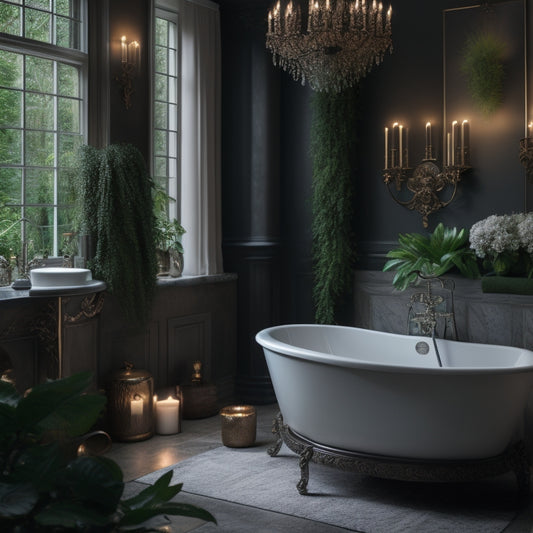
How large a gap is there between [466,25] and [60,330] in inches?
127

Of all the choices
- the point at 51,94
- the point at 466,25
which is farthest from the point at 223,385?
the point at 466,25

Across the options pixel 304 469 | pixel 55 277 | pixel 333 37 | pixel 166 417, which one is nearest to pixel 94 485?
pixel 304 469

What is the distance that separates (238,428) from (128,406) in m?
0.69

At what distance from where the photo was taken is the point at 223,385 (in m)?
5.50

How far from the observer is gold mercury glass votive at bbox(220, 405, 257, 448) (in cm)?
426

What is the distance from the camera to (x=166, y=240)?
5105 millimetres

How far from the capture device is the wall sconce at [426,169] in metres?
4.79

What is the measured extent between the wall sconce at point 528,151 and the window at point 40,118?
2.77 meters

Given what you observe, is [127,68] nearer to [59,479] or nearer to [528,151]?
[528,151]

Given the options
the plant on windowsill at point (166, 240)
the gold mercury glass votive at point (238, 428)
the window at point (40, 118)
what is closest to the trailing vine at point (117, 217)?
the window at point (40, 118)

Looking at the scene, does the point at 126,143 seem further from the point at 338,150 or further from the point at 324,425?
the point at 324,425

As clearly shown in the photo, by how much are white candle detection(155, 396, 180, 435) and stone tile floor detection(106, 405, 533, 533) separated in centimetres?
5

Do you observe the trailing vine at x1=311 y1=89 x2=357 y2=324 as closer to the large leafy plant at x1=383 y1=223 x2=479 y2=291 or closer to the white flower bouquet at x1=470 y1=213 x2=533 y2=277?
the large leafy plant at x1=383 y1=223 x2=479 y2=291

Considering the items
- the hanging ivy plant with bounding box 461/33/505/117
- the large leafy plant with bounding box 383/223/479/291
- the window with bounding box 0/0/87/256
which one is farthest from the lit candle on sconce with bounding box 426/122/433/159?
the window with bounding box 0/0/87/256
